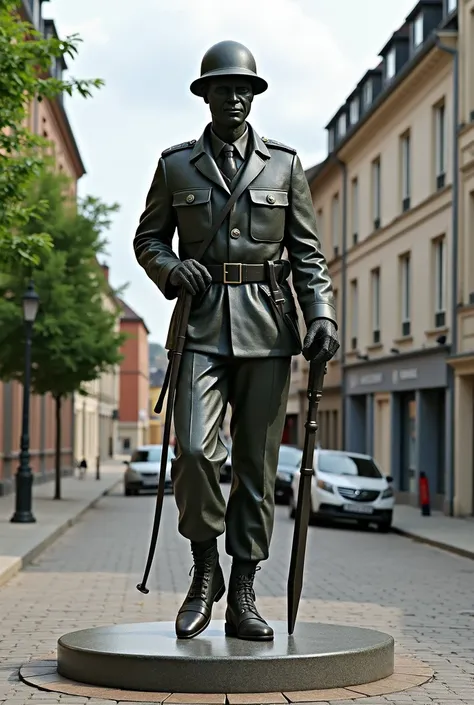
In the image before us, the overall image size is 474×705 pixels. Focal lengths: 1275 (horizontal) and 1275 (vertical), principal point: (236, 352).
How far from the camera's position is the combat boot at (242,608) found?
21.4 ft

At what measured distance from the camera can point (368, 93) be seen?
123 feet

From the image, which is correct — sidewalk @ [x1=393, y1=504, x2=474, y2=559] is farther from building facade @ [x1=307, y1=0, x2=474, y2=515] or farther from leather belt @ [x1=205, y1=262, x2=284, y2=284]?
leather belt @ [x1=205, y1=262, x2=284, y2=284]

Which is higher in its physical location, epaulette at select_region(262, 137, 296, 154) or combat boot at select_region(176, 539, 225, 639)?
epaulette at select_region(262, 137, 296, 154)

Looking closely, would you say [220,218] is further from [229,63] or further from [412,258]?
[412,258]

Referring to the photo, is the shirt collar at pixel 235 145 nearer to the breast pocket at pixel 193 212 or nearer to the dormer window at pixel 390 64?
the breast pocket at pixel 193 212

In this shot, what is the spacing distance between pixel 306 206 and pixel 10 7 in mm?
9252

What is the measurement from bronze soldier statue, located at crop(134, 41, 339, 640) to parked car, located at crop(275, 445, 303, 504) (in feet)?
76.5

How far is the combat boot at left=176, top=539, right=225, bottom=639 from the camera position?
21.4 ft

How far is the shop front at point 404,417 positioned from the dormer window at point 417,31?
25.1ft

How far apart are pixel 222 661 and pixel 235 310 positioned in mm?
1784

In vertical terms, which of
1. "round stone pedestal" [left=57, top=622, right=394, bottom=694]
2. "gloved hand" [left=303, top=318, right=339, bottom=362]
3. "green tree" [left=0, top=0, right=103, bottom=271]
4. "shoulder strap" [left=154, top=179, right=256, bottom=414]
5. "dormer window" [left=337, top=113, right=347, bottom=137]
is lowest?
"round stone pedestal" [left=57, top=622, right=394, bottom=694]

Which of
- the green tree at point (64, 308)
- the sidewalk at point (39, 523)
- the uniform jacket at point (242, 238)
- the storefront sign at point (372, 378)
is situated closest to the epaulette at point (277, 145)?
the uniform jacket at point (242, 238)

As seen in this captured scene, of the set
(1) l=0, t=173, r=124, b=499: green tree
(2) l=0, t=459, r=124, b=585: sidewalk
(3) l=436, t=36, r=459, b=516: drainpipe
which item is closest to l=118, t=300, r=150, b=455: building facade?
(2) l=0, t=459, r=124, b=585: sidewalk

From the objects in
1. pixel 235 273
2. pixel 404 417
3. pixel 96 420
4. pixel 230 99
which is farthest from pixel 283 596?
pixel 96 420
